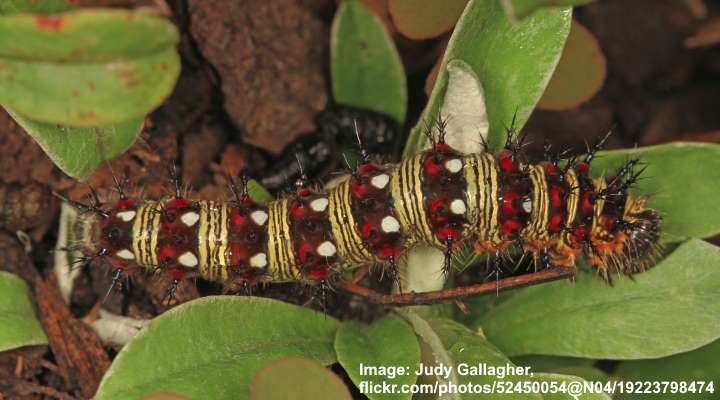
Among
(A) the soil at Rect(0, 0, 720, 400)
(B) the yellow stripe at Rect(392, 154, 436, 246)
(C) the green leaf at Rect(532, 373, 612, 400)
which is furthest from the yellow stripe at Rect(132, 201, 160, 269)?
(C) the green leaf at Rect(532, 373, 612, 400)

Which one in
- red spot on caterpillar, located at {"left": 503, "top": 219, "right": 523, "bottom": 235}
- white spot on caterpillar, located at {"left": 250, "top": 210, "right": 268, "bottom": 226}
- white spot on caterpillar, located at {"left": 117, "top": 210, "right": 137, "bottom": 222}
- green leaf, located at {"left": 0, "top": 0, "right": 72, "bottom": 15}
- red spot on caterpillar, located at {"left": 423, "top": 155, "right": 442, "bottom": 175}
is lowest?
red spot on caterpillar, located at {"left": 503, "top": 219, "right": 523, "bottom": 235}

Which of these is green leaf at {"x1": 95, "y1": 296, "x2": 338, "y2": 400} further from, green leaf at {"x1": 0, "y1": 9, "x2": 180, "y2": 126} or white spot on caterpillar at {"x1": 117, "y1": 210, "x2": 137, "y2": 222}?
green leaf at {"x1": 0, "y1": 9, "x2": 180, "y2": 126}

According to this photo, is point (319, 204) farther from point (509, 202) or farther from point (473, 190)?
point (509, 202)

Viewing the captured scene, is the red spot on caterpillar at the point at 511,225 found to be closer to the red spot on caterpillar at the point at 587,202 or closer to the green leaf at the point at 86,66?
the red spot on caterpillar at the point at 587,202

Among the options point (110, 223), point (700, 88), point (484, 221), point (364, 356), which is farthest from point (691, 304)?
point (110, 223)

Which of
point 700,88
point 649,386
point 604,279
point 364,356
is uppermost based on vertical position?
point 700,88

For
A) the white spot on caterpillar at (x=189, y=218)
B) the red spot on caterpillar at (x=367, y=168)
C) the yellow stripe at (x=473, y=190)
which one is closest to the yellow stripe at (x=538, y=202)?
the yellow stripe at (x=473, y=190)

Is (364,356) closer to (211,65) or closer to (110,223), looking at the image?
(110,223)
